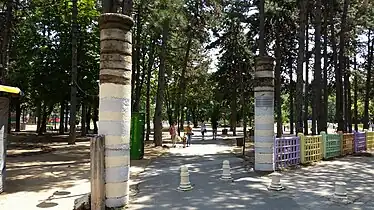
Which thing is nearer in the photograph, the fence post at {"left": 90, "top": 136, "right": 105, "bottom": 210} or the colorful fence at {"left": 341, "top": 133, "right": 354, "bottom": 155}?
the fence post at {"left": 90, "top": 136, "right": 105, "bottom": 210}

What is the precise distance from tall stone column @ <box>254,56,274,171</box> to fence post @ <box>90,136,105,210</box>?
6.47m

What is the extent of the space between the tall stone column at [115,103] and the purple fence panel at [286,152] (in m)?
6.65

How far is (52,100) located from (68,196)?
836 inches

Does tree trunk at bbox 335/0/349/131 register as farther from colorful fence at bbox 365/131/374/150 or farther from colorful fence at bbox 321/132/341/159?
colorful fence at bbox 321/132/341/159

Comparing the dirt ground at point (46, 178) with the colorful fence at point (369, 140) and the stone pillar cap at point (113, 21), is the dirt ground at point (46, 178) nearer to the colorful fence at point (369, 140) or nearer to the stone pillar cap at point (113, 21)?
the stone pillar cap at point (113, 21)

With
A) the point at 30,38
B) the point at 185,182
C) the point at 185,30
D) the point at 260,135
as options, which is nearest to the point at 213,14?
the point at 185,30

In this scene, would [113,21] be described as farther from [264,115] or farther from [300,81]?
[300,81]

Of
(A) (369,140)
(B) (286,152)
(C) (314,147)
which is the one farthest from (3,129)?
(A) (369,140)

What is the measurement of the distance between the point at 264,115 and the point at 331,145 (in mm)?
6368

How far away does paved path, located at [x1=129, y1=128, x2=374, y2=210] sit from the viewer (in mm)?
7770

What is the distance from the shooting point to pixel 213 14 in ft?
86.4

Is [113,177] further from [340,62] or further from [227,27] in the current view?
[227,27]

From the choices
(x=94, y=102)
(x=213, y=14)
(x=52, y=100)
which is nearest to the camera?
(x=213, y=14)

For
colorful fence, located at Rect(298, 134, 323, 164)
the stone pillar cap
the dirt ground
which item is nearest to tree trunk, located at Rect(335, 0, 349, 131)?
colorful fence, located at Rect(298, 134, 323, 164)
